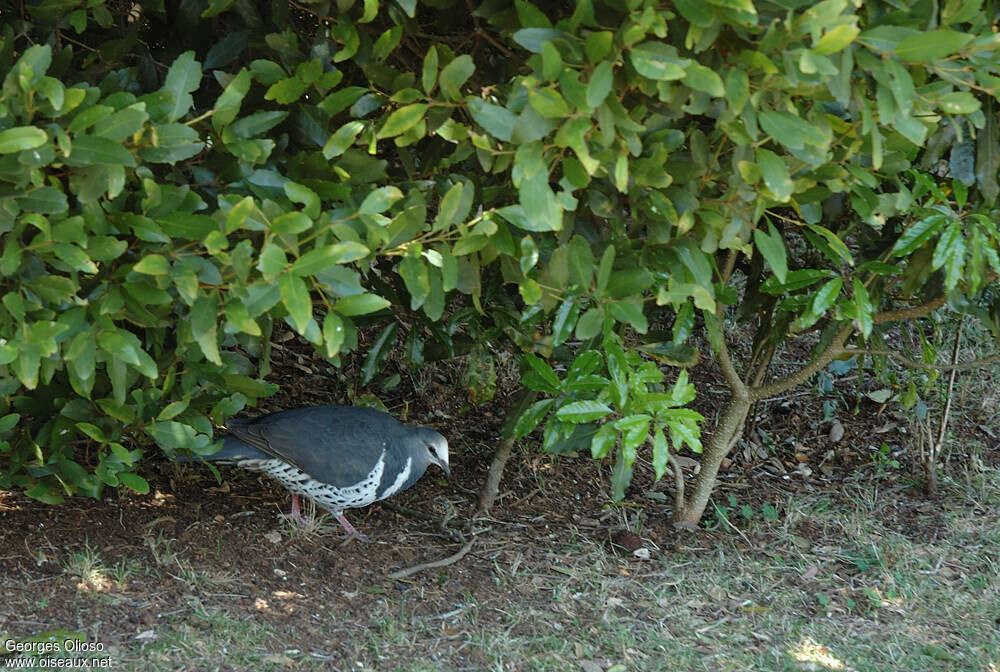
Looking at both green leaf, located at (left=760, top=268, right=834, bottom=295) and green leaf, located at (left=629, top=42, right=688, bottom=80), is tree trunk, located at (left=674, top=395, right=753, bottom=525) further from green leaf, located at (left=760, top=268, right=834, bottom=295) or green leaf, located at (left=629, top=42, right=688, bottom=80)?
green leaf, located at (left=629, top=42, right=688, bottom=80)

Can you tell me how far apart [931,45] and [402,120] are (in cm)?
145

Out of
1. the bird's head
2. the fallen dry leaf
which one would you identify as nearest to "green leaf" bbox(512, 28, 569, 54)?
the bird's head

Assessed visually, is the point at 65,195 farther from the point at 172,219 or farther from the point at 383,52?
the point at 383,52

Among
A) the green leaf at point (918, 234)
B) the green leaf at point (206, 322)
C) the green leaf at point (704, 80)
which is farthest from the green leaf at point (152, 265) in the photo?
the green leaf at point (918, 234)

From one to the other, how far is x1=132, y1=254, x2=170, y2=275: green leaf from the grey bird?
1956mm

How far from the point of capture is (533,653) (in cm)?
398

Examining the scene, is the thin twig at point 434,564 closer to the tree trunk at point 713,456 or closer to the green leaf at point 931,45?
the tree trunk at point 713,456

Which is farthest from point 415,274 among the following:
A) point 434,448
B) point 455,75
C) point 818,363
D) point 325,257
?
→ point 818,363

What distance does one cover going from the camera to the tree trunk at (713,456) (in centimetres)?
503

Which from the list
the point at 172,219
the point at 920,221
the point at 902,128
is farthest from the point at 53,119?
the point at 920,221

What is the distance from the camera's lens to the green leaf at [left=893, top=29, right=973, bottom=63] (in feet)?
8.82

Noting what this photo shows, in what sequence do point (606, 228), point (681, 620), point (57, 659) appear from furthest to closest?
point (681, 620)
point (606, 228)
point (57, 659)

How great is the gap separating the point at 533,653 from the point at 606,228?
1630mm

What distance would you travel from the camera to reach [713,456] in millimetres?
5074
